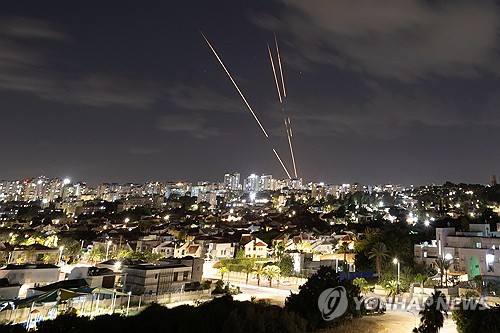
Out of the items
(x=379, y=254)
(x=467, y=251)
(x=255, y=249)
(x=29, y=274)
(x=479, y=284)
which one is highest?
(x=467, y=251)

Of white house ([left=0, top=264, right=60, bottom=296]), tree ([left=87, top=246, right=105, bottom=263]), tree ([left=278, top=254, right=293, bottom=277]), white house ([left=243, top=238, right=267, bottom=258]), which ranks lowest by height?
white house ([left=0, top=264, right=60, bottom=296])

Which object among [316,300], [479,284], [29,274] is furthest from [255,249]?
[316,300]

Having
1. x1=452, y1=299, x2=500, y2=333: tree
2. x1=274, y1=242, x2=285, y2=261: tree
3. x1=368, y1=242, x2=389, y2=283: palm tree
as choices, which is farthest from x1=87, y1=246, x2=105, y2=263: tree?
x1=452, y1=299, x2=500, y2=333: tree

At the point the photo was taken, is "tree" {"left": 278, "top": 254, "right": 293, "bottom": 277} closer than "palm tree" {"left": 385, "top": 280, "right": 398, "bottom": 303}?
No

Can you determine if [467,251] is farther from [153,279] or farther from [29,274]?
[29,274]

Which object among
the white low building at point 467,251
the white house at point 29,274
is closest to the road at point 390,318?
the white low building at point 467,251

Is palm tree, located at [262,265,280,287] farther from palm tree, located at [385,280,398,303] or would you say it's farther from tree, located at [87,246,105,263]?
tree, located at [87,246,105,263]
